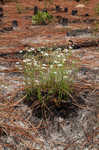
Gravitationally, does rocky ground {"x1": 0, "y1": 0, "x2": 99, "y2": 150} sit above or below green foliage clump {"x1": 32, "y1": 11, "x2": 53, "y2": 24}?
below

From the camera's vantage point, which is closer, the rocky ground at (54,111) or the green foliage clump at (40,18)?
the rocky ground at (54,111)

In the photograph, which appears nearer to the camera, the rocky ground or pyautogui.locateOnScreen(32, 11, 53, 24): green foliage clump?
the rocky ground

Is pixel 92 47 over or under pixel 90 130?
over

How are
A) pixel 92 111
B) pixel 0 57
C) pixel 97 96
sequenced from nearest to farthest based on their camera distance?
pixel 92 111
pixel 97 96
pixel 0 57

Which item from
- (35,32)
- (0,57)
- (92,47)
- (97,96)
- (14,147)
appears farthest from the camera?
(35,32)

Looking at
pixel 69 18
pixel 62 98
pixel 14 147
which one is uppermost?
pixel 69 18

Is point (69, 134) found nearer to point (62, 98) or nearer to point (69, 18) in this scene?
point (62, 98)

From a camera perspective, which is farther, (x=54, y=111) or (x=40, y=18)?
(x=40, y=18)

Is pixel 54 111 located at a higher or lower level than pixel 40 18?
lower

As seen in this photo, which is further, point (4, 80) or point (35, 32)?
point (35, 32)

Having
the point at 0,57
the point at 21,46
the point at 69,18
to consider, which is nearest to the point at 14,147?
the point at 0,57

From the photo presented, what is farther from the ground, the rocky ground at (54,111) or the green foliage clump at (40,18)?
A: the green foliage clump at (40,18)
